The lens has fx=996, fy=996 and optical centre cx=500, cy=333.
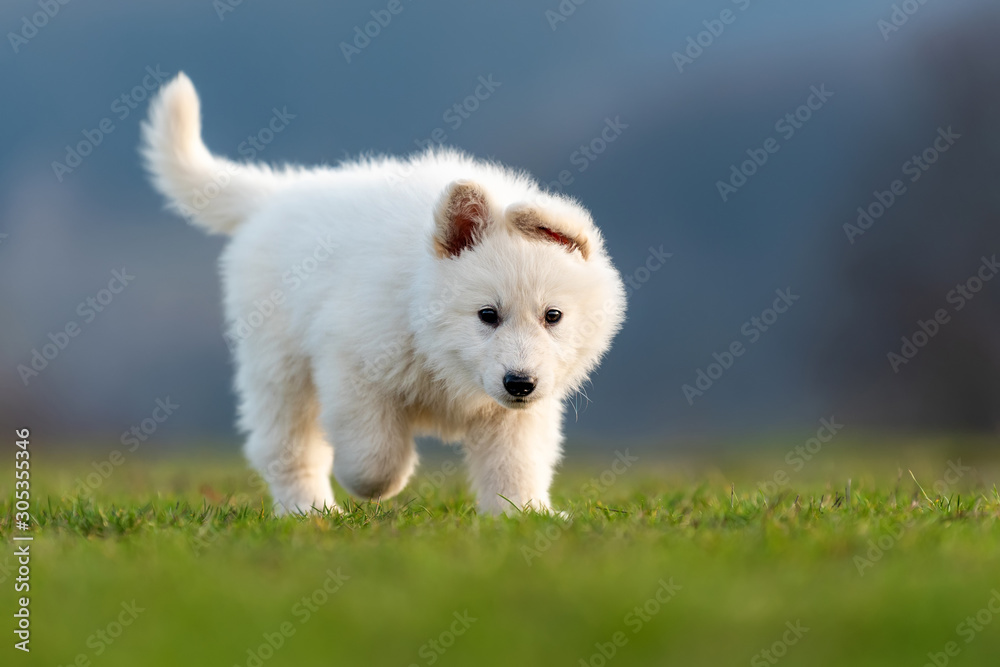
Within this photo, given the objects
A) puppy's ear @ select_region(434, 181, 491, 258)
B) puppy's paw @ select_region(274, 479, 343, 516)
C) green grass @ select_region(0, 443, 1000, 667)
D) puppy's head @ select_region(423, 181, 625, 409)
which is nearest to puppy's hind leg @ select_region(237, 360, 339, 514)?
puppy's paw @ select_region(274, 479, 343, 516)

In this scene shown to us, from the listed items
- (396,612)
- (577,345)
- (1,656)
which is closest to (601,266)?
(577,345)

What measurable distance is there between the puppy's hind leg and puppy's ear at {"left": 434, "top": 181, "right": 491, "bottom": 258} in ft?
4.48

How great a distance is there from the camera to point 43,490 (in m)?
5.74

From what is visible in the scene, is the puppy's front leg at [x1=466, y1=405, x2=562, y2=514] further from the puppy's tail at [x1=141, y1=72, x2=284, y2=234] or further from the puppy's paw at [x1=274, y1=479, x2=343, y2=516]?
the puppy's tail at [x1=141, y1=72, x2=284, y2=234]

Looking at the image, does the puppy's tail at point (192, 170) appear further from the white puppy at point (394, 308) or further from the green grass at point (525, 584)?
the green grass at point (525, 584)

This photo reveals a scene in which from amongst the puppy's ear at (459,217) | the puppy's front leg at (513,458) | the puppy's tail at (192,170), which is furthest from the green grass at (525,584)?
the puppy's tail at (192,170)

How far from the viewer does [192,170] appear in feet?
19.0

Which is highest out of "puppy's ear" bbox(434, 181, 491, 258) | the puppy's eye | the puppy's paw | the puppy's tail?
"puppy's ear" bbox(434, 181, 491, 258)

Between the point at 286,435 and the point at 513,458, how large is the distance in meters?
1.35

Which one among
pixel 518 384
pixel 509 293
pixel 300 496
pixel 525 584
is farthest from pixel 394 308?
pixel 525 584

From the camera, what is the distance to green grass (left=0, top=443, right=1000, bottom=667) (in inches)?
97.9

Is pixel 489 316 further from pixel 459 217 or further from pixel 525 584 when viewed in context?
pixel 525 584

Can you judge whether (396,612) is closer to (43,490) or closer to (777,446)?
(43,490)

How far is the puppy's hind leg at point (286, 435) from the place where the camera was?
525 cm
